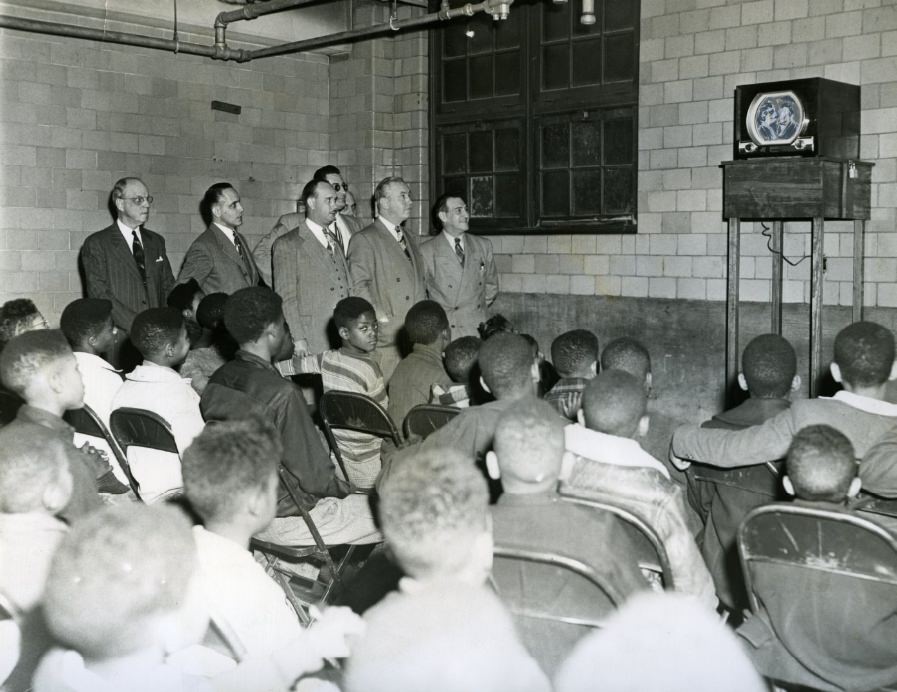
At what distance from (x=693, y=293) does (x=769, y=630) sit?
4714mm

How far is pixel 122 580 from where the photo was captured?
1.57m

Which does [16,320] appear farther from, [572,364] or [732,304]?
[732,304]

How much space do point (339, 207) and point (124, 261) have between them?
1453 mm

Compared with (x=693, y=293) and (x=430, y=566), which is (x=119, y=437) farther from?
(x=693, y=293)

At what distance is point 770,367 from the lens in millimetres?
3291

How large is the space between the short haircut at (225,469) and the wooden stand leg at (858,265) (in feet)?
15.7

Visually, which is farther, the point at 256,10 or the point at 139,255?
the point at 256,10

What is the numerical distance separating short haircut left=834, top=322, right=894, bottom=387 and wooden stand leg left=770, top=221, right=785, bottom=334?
3370mm

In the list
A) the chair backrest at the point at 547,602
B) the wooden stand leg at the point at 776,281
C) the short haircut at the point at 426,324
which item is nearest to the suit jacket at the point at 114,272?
the short haircut at the point at 426,324

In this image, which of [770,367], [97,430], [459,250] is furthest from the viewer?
[459,250]

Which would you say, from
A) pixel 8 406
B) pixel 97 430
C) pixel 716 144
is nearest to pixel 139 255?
pixel 8 406

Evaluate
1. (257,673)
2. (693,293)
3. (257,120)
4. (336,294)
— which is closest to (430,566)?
(257,673)

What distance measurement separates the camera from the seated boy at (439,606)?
1606 mm

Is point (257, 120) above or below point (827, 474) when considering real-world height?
above
